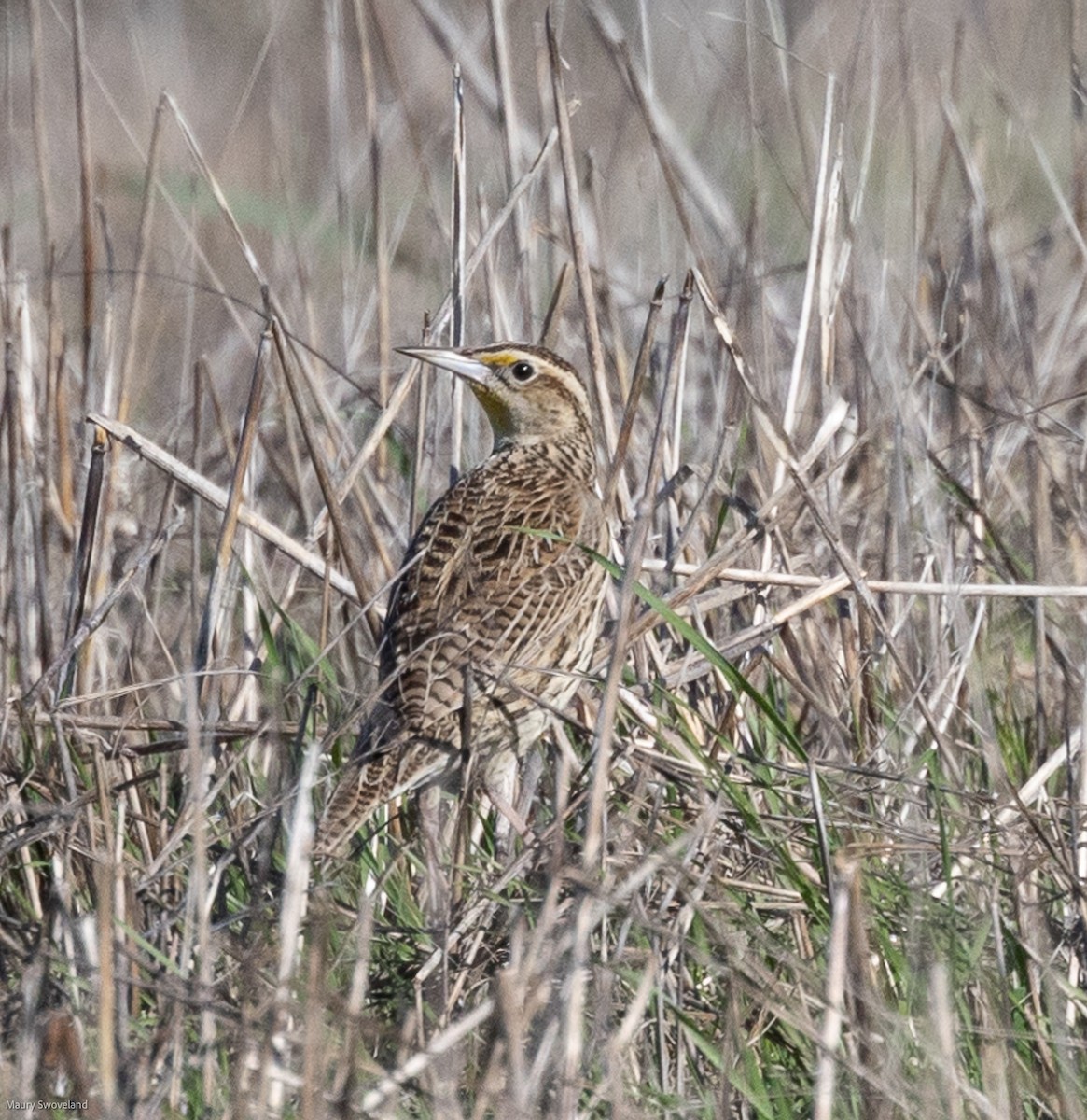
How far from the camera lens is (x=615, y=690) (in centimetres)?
344

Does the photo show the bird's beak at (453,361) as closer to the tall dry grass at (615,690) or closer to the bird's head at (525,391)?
the bird's head at (525,391)

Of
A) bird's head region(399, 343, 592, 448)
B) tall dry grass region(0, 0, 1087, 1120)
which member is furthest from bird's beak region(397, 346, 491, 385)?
tall dry grass region(0, 0, 1087, 1120)

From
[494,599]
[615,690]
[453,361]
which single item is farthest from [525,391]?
[615,690]

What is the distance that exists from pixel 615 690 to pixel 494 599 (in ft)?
4.51

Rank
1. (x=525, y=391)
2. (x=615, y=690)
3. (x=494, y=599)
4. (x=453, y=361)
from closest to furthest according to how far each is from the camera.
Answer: (x=615, y=690), (x=494, y=599), (x=453, y=361), (x=525, y=391)

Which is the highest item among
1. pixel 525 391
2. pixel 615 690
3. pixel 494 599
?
pixel 525 391

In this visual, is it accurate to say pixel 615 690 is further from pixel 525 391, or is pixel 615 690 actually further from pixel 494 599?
pixel 525 391

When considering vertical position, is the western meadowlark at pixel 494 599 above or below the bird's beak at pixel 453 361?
below

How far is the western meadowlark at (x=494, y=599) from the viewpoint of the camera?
4262 mm

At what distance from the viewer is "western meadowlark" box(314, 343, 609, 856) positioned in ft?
14.0

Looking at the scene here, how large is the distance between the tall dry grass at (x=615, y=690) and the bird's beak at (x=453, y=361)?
143 mm

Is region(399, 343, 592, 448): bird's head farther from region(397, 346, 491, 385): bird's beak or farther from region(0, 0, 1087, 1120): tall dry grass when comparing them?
region(0, 0, 1087, 1120): tall dry grass

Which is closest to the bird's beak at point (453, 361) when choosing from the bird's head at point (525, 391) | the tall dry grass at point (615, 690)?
the bird's head at point (525, 391)

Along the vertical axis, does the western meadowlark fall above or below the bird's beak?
below
